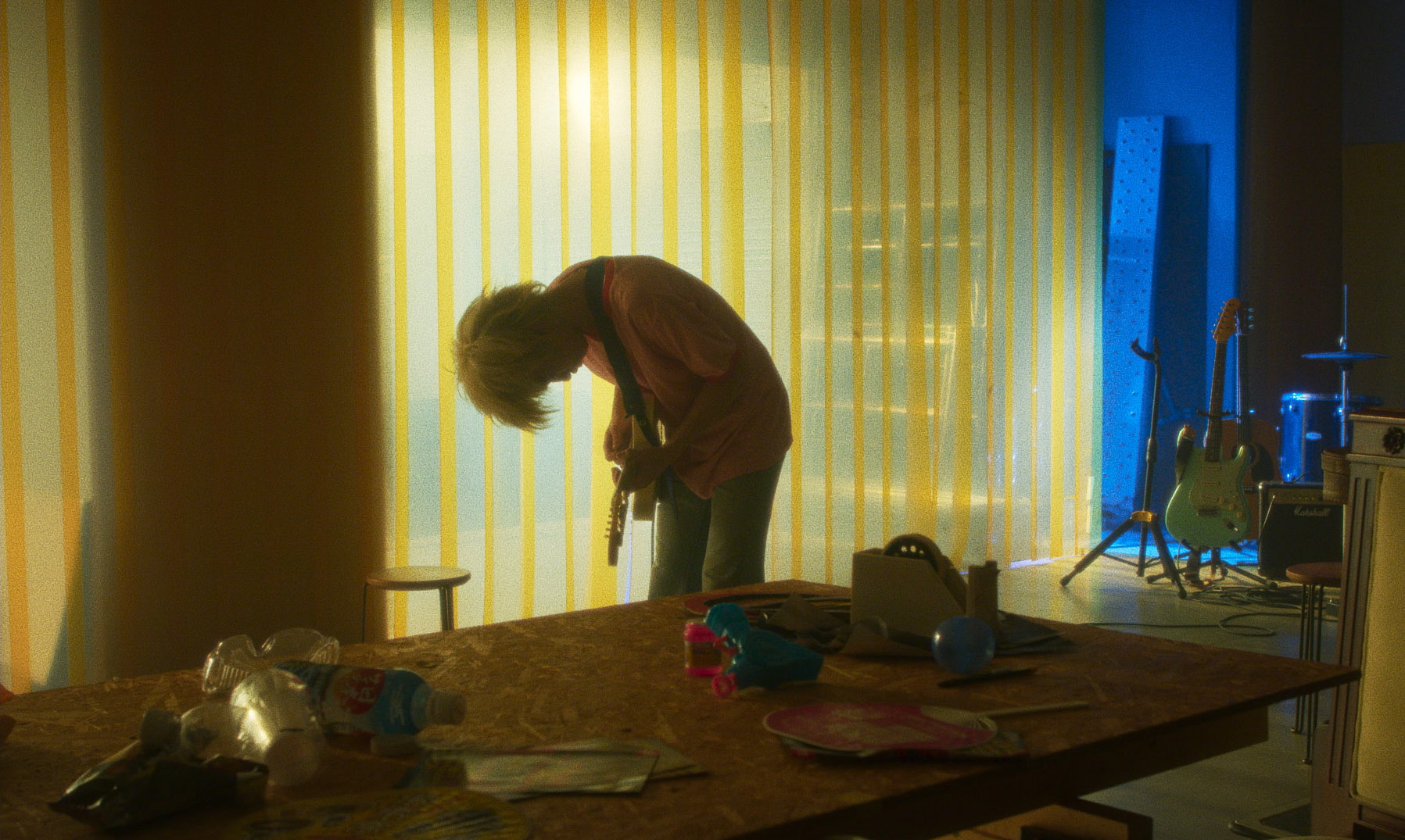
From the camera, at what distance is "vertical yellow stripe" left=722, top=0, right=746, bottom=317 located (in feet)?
13.2

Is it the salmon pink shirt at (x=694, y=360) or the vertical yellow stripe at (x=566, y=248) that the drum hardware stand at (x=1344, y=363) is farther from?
the salmon pink shirt at (x=694, y=360)

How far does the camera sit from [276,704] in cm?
102

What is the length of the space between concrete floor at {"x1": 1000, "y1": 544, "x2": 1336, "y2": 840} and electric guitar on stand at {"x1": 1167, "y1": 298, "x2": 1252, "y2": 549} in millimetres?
223

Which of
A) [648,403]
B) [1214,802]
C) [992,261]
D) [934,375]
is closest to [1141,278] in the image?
[992,261]

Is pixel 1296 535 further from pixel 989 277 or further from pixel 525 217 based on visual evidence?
pixel 525 217

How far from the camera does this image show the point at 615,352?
218cm

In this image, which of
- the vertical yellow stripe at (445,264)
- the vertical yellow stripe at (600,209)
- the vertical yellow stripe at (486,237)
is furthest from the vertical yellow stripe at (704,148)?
the vertical yellow stripe at (445,264)

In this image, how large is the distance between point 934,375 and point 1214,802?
2.64m

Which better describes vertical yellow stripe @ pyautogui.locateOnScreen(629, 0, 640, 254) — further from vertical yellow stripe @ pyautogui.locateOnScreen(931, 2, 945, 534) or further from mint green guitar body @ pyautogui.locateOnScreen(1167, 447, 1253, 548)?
mint green guitar body @ pyautogui.locateOnScreen(1167, 447, 1253, 548)

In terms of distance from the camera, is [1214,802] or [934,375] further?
[934,375]

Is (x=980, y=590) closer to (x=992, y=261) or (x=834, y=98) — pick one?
(x=834, y=98)

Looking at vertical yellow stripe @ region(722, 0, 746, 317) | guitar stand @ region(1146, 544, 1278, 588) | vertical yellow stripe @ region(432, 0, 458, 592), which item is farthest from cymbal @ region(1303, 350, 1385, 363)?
vertical yellow stripe @ region(432, 0, 458, 592)

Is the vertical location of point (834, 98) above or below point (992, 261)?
above

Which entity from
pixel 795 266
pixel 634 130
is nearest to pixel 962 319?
pixel 795 266
